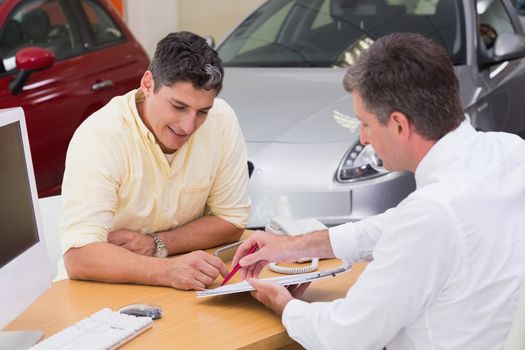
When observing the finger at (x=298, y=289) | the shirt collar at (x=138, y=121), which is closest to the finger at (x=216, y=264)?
the finger at (x=298, y=289)

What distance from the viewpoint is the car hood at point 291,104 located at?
4.45 m

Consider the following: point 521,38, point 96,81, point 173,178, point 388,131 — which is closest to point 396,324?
point 388,131

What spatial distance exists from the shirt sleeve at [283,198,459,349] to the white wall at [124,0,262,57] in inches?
267

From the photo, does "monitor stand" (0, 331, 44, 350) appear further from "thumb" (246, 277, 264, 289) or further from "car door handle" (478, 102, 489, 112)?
"car door handle" (478, 102, 489, 112)

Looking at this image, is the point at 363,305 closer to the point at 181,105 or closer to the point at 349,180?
the point at 181,105

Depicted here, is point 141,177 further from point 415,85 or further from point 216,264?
point 415,85

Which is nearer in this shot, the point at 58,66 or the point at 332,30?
the point at 332,30

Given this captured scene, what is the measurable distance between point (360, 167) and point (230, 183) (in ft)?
3.76

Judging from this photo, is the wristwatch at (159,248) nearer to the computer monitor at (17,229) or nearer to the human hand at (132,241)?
the human hand at (132,241)

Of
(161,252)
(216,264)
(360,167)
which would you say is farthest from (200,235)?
(360,167)

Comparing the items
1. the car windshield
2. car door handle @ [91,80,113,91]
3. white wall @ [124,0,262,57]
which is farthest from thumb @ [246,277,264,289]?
white wall @ [124,0,262,57]

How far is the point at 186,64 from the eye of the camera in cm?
285

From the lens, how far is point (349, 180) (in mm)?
4188

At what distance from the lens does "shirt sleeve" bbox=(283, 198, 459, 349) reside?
2082mm
